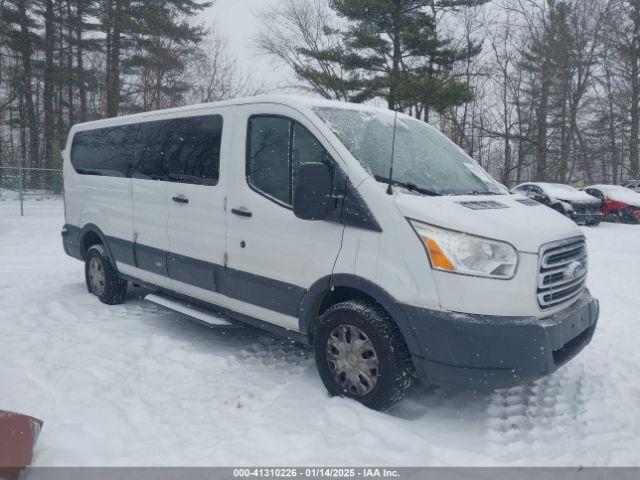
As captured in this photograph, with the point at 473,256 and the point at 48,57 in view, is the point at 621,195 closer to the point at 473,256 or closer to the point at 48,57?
the point at 473,256

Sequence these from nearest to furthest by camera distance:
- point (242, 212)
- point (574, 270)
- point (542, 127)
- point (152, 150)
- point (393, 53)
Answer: point (574, 270) → point (242, 212) → point (152, 150) → point (393, 53) → point (542, 127)

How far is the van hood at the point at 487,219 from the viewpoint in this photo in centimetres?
313

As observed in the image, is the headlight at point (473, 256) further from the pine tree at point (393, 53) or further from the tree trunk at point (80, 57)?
the tree trunk at point (80, 57)

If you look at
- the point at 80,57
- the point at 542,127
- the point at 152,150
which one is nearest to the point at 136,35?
the point at 80,57

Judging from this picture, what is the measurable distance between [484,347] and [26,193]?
16611mm

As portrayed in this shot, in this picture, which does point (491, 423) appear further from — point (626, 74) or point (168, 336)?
point (626, 74)

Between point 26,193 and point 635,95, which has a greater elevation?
point 635,95

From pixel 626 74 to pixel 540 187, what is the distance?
18.6 m

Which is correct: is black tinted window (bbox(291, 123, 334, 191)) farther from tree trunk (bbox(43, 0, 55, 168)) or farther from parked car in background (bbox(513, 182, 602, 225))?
tree trunk (bbox(43, 0, 55, 168))

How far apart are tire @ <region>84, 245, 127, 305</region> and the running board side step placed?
3.77 feet

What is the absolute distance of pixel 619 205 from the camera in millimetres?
18234

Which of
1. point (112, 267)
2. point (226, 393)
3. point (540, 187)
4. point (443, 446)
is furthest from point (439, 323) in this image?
point (540, 187)

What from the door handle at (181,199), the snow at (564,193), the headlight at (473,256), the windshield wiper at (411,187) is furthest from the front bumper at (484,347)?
the snow at (564,193)

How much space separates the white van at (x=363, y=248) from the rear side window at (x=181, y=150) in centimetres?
2
